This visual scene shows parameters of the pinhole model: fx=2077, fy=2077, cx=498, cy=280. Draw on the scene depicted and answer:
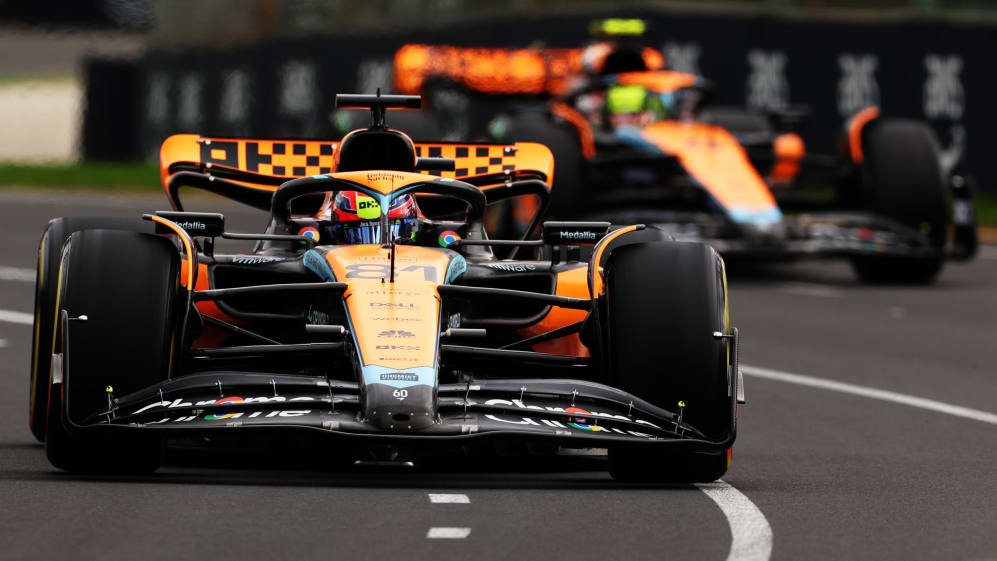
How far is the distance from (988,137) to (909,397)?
17.2m

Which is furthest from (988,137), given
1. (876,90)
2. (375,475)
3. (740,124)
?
(375,475)

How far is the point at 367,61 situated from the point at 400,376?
25.1m

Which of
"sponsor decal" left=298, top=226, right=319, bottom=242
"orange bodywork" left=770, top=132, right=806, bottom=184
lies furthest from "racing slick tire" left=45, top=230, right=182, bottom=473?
"orange bodywork" left=770, top=132, right=806, bottom=184

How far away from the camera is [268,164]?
1116 centimetres

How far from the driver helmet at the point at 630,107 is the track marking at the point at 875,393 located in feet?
24.2

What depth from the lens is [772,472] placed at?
8.55 meters

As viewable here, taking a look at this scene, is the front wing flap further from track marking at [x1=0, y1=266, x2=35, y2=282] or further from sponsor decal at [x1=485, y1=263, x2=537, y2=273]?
track marking at [x1=0, y1=266, x2=35, y2=282]

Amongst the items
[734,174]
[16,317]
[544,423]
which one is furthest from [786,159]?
[544,423]

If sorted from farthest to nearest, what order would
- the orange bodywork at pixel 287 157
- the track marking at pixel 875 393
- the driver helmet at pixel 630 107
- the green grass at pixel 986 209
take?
1. the green grass at pixel 986 209
2. the driver helmet at pixel 630 107
3. the orange bodywork at pixel 287 157
4. the track marking at pixel 875 393

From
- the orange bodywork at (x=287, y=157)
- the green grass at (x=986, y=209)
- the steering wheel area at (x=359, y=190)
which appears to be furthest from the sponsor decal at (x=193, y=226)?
the green grass at (x=986, y=209)

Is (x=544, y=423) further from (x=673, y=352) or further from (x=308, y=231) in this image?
(x=308, y=231)

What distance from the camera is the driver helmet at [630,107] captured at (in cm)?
1997

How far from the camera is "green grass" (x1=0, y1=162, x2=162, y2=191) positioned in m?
32.8

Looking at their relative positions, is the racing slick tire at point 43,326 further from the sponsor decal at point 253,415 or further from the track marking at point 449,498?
the track marking at point 449,498
